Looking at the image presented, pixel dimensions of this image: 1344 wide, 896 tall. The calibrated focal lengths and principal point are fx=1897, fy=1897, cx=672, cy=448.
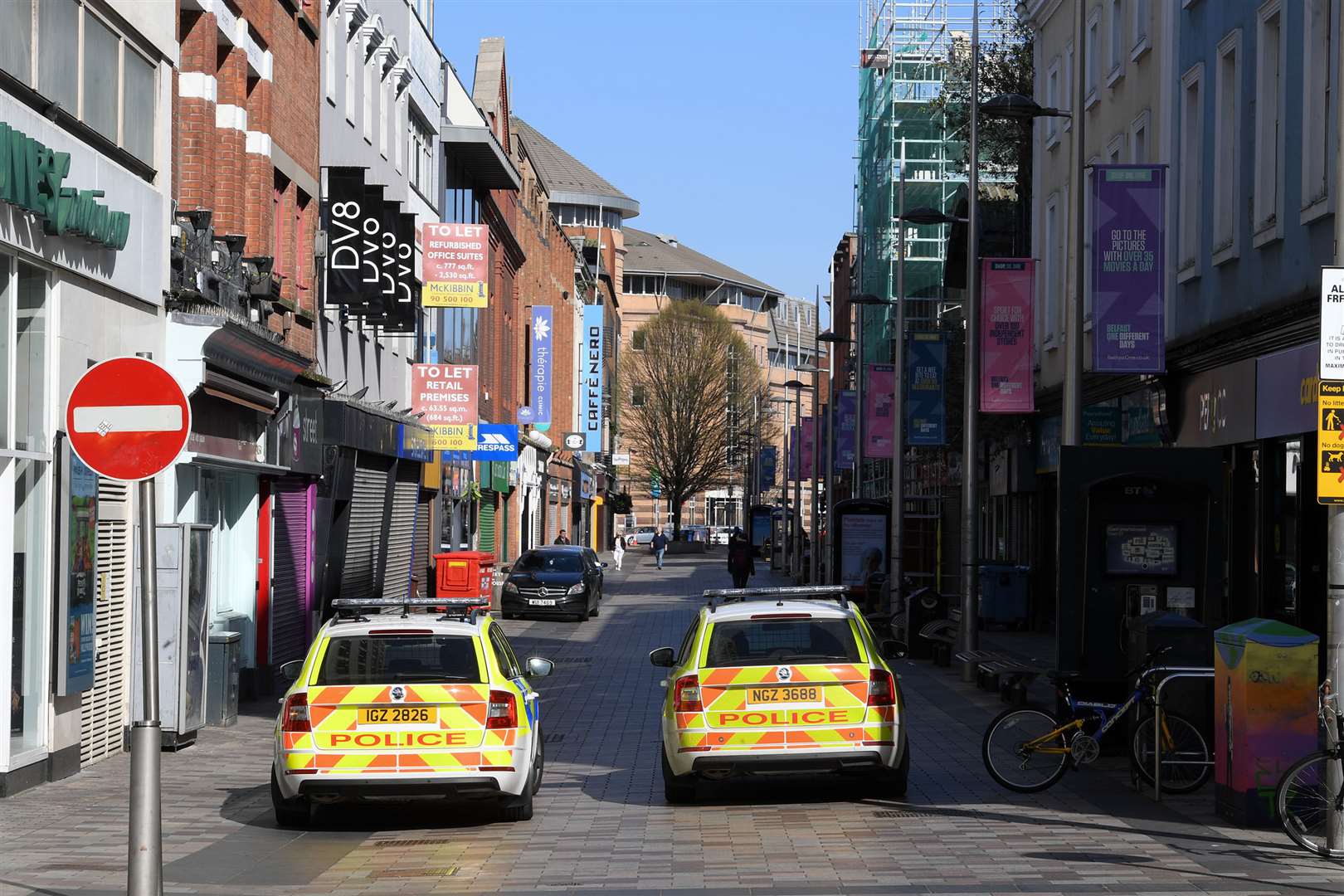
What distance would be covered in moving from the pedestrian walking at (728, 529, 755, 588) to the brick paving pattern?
32.5m

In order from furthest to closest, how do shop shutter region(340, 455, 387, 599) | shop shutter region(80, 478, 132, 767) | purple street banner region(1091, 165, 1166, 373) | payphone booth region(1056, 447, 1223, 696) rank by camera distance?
shop shutter region(340, 455, 387, 599) → purple street banner region(1091, 165, 1166, 373) → payphone booth region(1056, 447, 1223, 696) → shop shutter region(80, 478, 132, 767)

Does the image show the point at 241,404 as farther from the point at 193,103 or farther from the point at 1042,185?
the point at 1042,185

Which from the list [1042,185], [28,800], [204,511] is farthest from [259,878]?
[1042,185]

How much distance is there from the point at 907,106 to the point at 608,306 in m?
47.7

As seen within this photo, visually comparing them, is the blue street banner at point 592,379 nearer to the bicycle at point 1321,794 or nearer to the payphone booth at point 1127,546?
the payphone booth at point 1127,546

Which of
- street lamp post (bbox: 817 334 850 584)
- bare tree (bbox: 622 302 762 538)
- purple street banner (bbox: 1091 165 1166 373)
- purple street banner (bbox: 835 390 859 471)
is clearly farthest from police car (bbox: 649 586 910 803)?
bare tree (bbox: 622 302 762 538)

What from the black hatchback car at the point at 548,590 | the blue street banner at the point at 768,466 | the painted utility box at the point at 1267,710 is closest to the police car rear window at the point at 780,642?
the painted utility box at the point at 1267,710

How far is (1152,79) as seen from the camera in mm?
28531

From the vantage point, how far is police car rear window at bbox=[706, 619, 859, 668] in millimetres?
13492

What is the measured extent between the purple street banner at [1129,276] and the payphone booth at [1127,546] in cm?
371

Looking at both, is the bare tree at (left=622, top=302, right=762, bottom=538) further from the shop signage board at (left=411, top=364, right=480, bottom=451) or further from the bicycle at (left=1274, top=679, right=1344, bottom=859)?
the bicycle at (left=1274, top=679, right=1344, bottom=859)

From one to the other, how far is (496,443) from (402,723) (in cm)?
2700

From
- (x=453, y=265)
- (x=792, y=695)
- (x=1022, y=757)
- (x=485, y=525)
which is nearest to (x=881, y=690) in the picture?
(x=792, y=695)

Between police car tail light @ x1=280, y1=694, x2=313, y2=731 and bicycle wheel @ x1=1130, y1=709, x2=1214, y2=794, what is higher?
police car tail light @ x1=280, y1=694, x2=313, y2=731
